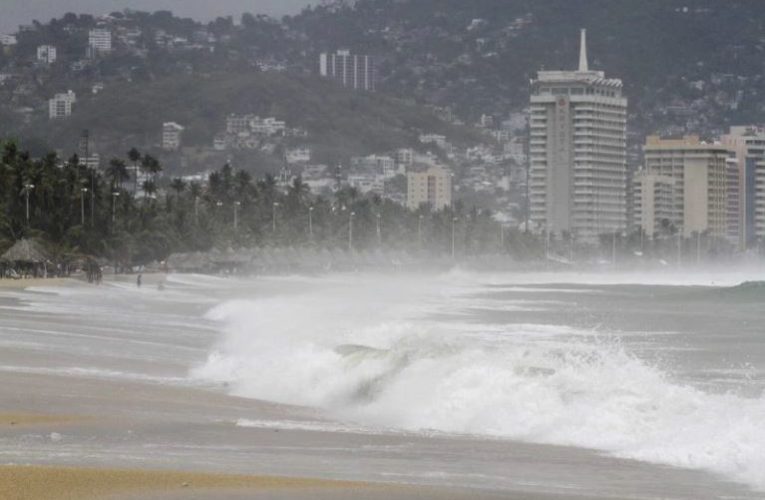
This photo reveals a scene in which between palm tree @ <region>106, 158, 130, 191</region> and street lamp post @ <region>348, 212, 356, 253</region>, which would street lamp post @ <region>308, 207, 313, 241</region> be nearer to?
street lamp post @ <region>348, 212, 356, 253</region>

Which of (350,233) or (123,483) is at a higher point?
(123,483)

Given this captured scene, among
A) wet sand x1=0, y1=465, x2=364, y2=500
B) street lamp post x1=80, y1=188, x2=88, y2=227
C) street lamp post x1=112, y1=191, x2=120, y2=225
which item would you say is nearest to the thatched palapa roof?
street lamp post x1=80, y1=188, x2=88, y2=227

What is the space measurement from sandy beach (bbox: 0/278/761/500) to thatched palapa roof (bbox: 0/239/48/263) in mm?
59244

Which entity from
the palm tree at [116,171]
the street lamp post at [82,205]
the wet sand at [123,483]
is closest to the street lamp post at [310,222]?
the palm tree at [116,171]

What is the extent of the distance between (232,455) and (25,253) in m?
69.9

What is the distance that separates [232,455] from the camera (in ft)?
52.8

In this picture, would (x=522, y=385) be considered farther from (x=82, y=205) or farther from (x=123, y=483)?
(x=82, y=205)

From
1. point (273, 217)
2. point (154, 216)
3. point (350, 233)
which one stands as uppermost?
point (154, 216)

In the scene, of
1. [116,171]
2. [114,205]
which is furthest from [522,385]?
[116,171]

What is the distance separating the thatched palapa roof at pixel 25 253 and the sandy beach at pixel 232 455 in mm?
59244

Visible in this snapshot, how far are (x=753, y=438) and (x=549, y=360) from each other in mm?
7761

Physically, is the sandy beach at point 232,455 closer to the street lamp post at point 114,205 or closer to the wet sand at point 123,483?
the wet sand at point 123,483

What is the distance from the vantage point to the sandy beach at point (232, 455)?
14203 mm

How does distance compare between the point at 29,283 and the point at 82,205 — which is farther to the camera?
the point at 82,205
